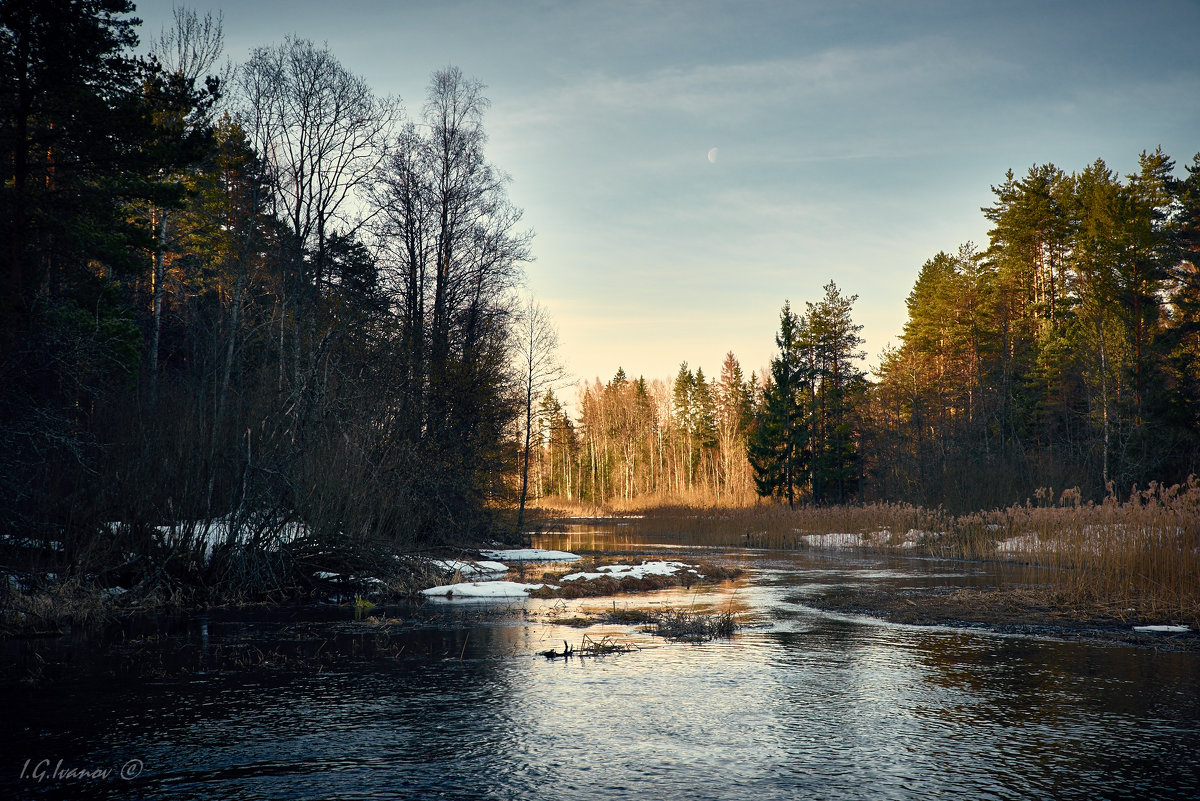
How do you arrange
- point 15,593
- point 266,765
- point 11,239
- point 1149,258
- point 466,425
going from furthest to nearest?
point 1149,258 → point 466,425 → point 11,239 → point 15,593 → point 266,765

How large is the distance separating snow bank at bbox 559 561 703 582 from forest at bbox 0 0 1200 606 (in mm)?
4116

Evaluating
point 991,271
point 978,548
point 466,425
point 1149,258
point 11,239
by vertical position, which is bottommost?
point 978,548

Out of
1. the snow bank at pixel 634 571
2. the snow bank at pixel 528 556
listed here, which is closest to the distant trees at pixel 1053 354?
the snow bank at pixel 634 571

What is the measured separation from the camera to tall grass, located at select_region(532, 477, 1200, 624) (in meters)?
13.2

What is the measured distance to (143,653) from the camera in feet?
32.6

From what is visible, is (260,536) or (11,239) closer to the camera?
(11,239)

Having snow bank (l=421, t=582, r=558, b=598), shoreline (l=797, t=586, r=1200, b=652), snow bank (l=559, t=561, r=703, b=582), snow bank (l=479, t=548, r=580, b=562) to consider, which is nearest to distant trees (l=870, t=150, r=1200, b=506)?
shoreline (l=797, t=586, r=1200, b=652)

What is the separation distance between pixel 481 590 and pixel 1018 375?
134ft

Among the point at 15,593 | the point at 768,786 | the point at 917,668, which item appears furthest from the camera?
the point at 15,593

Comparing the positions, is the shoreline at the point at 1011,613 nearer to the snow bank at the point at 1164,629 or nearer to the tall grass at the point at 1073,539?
the snow bank at the point at 1164,629

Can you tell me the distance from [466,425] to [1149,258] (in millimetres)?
31567

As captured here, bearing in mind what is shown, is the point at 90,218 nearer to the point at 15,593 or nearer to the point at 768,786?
the point at 15,593

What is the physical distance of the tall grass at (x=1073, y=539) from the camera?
1320 cm

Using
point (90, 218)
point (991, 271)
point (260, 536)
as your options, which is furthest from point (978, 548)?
point (991, 271)
